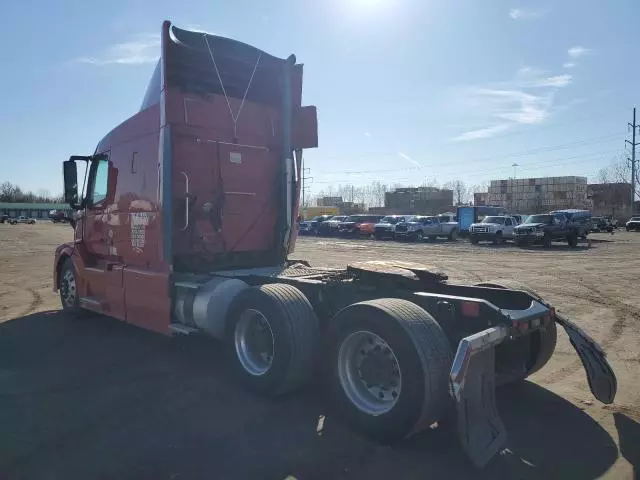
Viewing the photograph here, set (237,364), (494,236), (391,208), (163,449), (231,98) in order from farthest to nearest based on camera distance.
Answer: (391,208)
(494,236)
(231,98)
(237,364)
(163,449)

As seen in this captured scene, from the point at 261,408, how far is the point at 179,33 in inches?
183

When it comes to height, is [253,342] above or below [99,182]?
below

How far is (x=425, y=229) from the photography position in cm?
3584

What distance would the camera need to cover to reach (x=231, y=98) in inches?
270

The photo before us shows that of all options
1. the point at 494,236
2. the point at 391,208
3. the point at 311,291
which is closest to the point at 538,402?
the point at 311,291

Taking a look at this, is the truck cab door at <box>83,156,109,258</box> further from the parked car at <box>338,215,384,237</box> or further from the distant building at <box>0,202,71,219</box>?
the distant building at <box>0,202,71,219</box>

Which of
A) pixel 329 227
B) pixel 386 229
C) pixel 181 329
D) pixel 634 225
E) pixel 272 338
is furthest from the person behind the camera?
pixel 634 225

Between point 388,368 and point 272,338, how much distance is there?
49.9 inches

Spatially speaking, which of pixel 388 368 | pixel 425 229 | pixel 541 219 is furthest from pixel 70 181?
pixel 425 229

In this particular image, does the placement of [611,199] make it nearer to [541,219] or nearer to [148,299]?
[541,219]

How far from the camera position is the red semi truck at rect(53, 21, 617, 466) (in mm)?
3840

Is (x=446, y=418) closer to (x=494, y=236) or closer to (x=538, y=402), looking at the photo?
(x=538, y=402)

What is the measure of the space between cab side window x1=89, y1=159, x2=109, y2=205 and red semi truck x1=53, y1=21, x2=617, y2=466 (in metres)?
0.03

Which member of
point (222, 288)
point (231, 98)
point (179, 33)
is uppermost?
point (179, 33)
